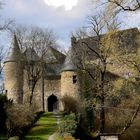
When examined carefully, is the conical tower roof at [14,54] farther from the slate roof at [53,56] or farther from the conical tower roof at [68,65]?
the conical tower roof at [68,65]

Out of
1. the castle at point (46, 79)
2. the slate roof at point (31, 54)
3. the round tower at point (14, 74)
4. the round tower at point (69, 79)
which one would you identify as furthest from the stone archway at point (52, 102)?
the slate roof at point (31, 54)

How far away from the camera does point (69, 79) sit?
6091 centimetres

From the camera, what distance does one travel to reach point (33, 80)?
2377 inches

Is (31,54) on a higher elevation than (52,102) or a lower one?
higher

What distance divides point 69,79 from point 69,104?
4268 mm

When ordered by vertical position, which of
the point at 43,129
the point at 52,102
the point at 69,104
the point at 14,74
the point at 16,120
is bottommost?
the point at 43,129

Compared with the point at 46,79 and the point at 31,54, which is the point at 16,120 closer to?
the point at 31,54

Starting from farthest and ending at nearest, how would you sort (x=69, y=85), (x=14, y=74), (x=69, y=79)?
1. (x=14, y=74)
2. (x=69, y=79)
3. (x=69, y=85)

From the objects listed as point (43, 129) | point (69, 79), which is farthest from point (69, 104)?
point (43, 129)

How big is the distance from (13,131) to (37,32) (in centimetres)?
2253

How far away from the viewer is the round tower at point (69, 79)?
6000 cm

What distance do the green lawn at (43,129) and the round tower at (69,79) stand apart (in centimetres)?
651

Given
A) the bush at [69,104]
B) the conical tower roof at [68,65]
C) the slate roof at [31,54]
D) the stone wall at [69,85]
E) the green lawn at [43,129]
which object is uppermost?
the slate roof at [31,54]

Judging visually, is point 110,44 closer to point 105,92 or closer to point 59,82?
point 105,92
